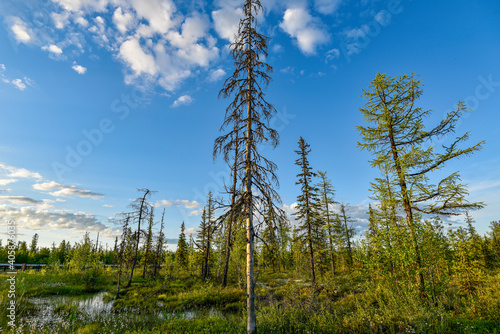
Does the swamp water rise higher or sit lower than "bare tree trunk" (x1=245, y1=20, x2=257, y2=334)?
lower

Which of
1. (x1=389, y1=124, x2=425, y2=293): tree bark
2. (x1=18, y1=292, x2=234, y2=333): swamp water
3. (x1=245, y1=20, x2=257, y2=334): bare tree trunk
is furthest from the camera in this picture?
(x1=389, y1=124, x2=425, y2=293): tree bark

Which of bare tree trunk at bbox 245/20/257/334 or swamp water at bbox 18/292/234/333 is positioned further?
swamp water at bbox 18/292/234/333

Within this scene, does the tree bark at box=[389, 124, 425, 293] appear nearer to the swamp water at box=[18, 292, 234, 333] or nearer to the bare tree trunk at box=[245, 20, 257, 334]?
the bare tree trunk at box=[245, 20, 257, 334]

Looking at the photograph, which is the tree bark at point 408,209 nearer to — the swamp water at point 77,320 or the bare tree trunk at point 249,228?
the bare tree trunk at point 249,228

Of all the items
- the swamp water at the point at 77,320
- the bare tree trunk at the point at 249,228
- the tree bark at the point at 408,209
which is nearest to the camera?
the bare tree trunk at the point at 249,228

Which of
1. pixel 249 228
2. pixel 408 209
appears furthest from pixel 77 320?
pixel 408 209

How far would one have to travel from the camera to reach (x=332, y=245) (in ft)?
94.6

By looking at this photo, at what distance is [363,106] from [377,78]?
200 cm

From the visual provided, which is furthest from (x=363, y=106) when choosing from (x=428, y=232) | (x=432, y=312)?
(x=432, y=312)

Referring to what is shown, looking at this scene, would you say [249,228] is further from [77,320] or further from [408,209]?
[77,320]

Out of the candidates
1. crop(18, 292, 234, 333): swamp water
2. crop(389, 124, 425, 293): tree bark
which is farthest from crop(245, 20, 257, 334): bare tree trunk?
crop(389, 124, 425, 293): tree bark

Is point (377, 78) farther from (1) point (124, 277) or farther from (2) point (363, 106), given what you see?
(1) point (124, 277)

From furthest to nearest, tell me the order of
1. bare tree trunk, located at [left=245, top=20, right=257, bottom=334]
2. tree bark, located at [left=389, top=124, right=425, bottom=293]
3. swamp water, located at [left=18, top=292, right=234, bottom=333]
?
tree bark, located at [left=389, top=124, right=425, bottom=293]
swamp water, located at [left=18, top=292, right=234, bottom=333]
bare tree trunk, located at [left=245, top=20, right=257, bottom=334]

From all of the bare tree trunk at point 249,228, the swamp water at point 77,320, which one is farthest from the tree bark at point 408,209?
the swamp water at point 77,320
